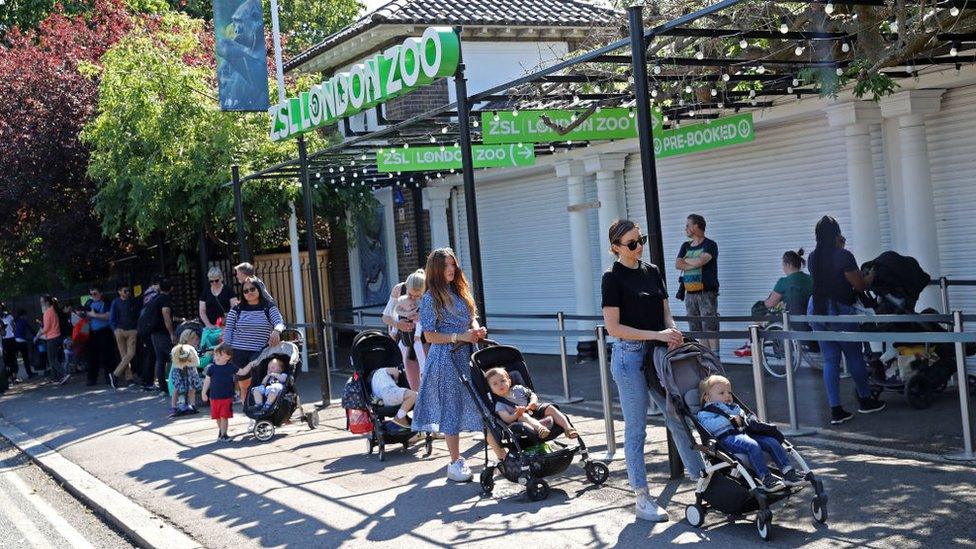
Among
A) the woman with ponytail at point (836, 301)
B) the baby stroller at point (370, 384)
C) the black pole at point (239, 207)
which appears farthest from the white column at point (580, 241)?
the woman with ponytail at point (836, 301)

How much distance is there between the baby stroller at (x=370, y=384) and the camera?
10.4 meters

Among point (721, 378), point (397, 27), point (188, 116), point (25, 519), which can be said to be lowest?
point (25, 519)

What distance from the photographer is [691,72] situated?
11.5m

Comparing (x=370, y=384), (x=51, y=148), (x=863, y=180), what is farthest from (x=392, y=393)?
(x=51, y=148)

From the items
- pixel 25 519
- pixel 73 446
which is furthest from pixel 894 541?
pixel 73 446

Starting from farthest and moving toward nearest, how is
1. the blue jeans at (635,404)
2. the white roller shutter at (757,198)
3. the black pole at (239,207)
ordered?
the black pole at (239,207)
the white roller shutter at (757,198)
the blue jeans at (635,404)

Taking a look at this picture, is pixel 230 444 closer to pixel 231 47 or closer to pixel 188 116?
pixel 231 47

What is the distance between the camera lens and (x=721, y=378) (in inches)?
271

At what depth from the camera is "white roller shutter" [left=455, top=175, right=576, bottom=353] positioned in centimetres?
1900

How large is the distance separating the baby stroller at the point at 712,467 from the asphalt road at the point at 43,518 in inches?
169

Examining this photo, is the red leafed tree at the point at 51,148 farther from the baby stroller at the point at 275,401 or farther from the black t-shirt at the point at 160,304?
the baby stroller at the point at 275,401

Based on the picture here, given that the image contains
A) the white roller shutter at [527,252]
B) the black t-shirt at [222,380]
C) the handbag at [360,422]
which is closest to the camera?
the handbag at [360,422]

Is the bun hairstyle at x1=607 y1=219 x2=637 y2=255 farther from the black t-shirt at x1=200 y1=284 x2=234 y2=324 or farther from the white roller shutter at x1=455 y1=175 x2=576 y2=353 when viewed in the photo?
the white roller shutter at x1=455 y1=175 x2=576 y2=353

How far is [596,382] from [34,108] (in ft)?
44.7
